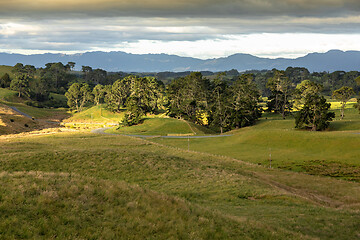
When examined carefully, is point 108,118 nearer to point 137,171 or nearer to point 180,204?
point 137,171

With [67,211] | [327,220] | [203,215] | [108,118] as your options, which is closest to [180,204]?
[203,215]

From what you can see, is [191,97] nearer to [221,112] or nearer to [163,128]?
[221,112]

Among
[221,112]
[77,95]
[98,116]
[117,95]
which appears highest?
[117,95]

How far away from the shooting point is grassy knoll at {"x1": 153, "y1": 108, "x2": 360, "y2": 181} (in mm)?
51938

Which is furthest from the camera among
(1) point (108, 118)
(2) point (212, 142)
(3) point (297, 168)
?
(1) point (108, 118)

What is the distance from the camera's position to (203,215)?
1867 cm

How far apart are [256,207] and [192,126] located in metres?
92.9

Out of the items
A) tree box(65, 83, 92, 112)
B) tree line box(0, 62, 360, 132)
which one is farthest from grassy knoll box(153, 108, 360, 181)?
tree box(65, 83, 92, 112)

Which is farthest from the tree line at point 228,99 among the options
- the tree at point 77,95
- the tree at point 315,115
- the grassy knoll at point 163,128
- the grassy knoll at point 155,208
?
the grassy knoll at point 155,208

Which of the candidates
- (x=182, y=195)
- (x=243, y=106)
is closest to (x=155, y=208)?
(x=182, y=195)

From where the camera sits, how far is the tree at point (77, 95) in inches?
7387

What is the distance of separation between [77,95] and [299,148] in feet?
499

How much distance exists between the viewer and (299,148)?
67.3m

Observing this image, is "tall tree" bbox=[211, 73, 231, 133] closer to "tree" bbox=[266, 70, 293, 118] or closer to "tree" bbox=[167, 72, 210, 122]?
"tree" bbox=[167, 72, 210, 122]
